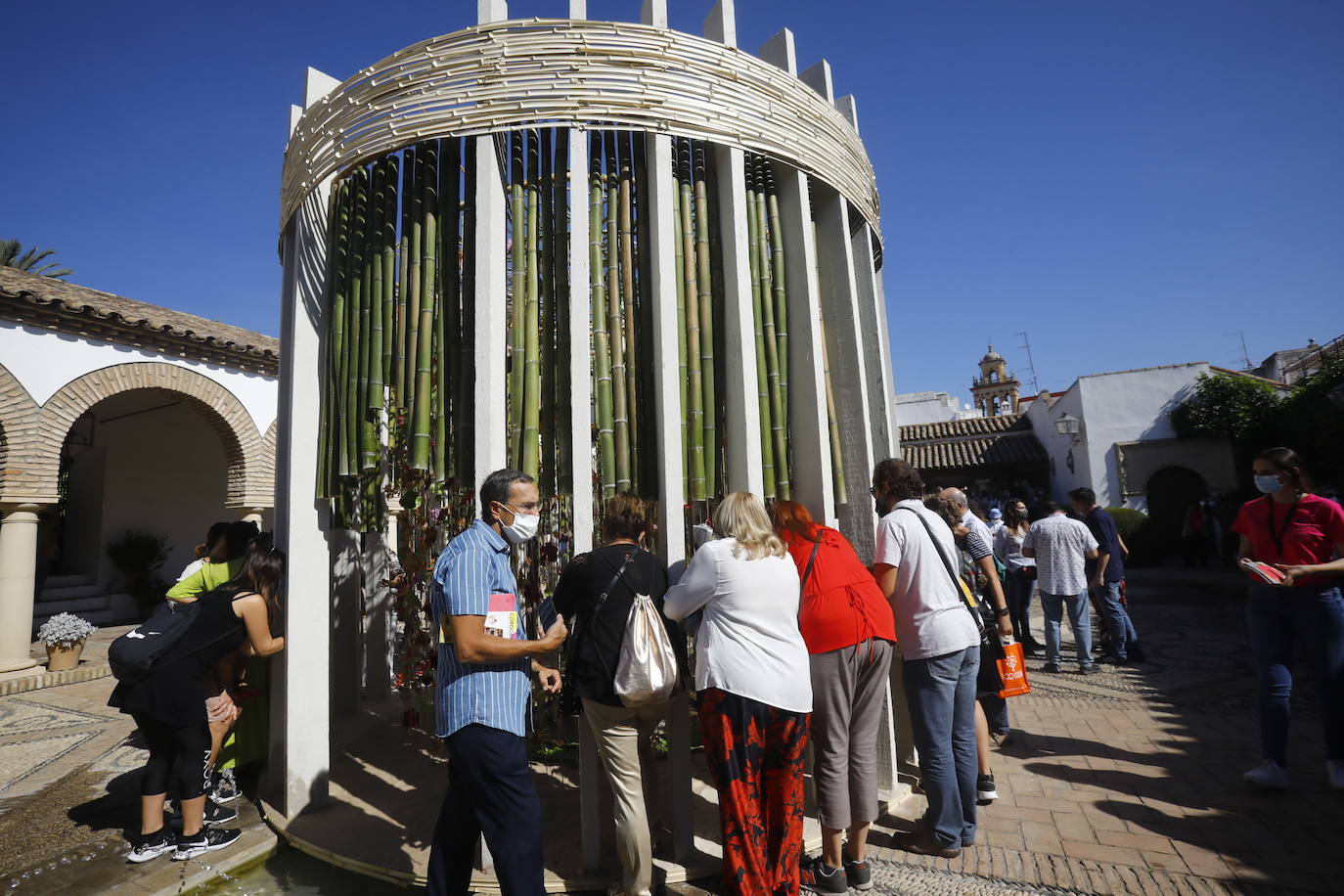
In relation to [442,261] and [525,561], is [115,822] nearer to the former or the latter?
[525,561]

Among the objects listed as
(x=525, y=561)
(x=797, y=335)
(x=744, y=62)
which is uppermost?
(x=744, y=62)

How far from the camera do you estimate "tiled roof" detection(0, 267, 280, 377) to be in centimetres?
807

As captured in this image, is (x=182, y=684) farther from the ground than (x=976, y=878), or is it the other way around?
(x=182, y=684)

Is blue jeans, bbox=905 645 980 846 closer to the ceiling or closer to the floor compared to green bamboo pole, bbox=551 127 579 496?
closer to the floor

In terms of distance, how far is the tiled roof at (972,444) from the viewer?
71.4 ft

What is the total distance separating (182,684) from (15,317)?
25.6 feet

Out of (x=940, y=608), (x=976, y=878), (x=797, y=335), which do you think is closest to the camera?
(x=976, y=878)

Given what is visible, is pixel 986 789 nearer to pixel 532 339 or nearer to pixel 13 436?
pixel 532 339

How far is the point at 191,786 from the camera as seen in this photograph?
322cm

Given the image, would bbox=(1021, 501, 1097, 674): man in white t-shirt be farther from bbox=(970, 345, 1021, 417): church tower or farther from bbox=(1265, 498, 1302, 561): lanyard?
bbox=(970, 345, 1021, 417): church tower

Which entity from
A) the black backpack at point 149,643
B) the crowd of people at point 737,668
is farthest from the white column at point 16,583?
the black backpack at point 149,643

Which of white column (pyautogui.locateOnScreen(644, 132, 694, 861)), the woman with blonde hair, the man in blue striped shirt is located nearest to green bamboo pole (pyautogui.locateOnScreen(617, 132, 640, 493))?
white column (pyautogui.locateOnScreen(644, 132, 694, 861))

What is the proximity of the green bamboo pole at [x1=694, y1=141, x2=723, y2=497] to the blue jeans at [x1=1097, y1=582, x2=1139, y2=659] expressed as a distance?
5.23 meters

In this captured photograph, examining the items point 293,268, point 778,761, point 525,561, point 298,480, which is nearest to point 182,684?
point 298,480
